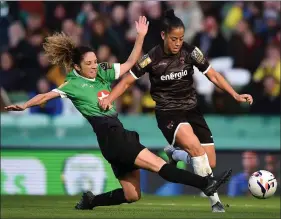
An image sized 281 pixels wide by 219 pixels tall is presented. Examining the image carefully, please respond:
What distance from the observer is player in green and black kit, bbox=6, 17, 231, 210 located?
9.01m

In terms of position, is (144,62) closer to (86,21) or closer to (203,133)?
(203,133)

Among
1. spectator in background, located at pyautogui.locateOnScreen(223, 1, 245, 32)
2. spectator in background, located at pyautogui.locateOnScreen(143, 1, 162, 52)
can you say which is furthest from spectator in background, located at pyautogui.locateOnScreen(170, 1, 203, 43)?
spectator in background, located at pyautogui.locateOnScreen(223, 1, 245, 32)

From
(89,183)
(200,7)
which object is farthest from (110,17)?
(89,183)

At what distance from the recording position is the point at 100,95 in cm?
940

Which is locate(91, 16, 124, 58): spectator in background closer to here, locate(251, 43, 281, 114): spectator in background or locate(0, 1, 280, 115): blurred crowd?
locate(0, 1, 280, 115): blurred crowd

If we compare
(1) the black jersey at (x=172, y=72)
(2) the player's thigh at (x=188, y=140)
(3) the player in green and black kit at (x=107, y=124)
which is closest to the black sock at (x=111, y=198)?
(3) the player in green and black kit at (x=107, y=124)

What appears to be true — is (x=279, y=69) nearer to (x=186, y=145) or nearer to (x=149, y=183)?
(x=149, y=183)

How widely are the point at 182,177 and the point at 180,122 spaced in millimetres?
1463

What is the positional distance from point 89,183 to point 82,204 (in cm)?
574

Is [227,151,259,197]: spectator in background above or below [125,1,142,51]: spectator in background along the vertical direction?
below

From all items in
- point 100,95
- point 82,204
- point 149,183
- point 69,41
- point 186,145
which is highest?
point 69,41

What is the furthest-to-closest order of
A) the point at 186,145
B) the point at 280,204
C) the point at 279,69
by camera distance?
the point at 279,69, the point at 280,204, the point at 186,145

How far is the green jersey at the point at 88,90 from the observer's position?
935 cm

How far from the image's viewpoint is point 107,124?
922 centimetres
